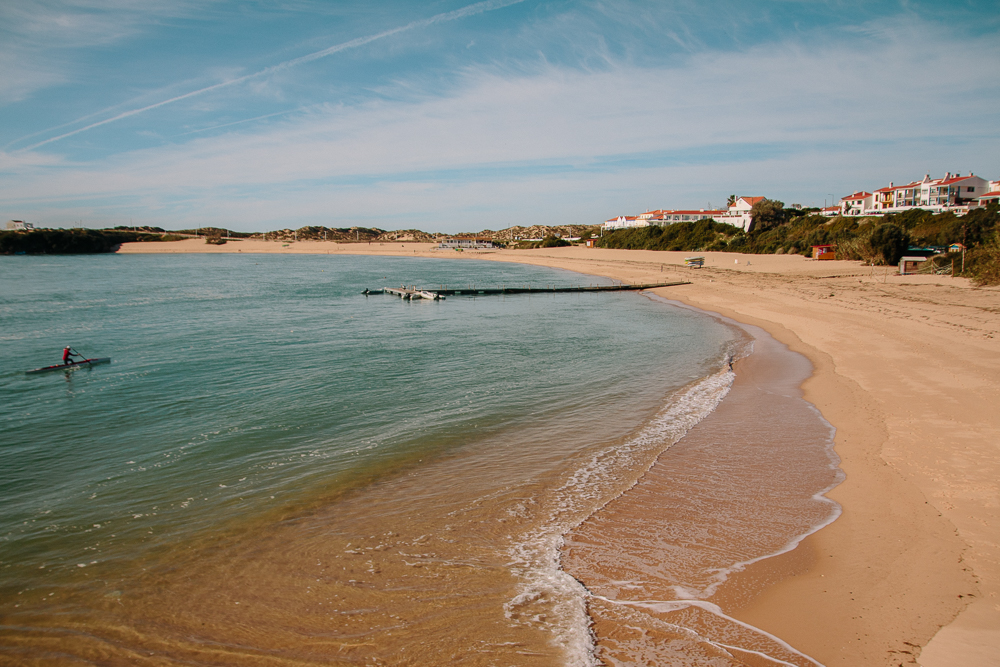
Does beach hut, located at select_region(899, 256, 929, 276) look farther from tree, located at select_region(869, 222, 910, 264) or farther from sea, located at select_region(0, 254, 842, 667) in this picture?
sea, located at select_region(0, 254, 842, 667)

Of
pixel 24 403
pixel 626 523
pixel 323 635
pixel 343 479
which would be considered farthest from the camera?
pixel 24 403

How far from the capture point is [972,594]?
455cm

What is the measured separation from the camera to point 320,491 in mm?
7352

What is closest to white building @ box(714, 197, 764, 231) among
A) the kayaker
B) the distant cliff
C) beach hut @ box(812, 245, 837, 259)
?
beach hut @ box(812, 245, 837, 259)

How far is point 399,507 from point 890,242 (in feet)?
131

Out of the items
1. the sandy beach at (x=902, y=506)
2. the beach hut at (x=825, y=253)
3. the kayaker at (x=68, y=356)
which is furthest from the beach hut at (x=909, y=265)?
the kayaker at (x=68, y=356)

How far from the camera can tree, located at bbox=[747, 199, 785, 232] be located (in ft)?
214

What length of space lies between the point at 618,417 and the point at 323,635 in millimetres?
7240

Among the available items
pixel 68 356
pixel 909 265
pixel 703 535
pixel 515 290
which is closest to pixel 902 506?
pixel 703 535

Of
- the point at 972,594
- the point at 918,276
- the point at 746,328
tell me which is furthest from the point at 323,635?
the point at 918,276

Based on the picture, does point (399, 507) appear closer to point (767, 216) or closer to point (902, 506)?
point (902, 506)

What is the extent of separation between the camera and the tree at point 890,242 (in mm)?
34438

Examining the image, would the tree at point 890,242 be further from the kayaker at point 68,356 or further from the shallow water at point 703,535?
the kayaker at point 68,356

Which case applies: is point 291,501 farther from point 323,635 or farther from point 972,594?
point 972,594
